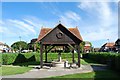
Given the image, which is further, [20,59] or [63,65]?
[20,59]

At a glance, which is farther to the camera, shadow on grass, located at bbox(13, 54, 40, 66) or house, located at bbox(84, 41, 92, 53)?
house, located at bbox(84, 41, 92, 53)

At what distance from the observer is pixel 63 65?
29.9 m

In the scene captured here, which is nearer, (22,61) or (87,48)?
(22,61)

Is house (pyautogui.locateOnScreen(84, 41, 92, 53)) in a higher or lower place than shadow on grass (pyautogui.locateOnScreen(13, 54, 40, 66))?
higher

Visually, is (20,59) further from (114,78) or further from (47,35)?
(114,78)

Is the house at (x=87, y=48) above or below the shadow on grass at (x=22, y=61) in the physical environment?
→ above

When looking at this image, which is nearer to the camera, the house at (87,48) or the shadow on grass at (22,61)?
the shadow on grass at (22,61)

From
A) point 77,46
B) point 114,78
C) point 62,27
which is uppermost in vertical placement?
point 62,27

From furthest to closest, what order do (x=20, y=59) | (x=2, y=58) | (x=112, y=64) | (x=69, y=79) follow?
(x=20, y=59), (x=2, y=58), (x=112, y=64), (x=69, y=79)

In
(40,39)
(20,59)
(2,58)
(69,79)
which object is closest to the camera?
(69,79)

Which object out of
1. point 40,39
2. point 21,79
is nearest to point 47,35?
point 40,39

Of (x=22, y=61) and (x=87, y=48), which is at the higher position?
(x=87, y=48)

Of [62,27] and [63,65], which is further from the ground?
[62,27]

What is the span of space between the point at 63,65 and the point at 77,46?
320 cm
